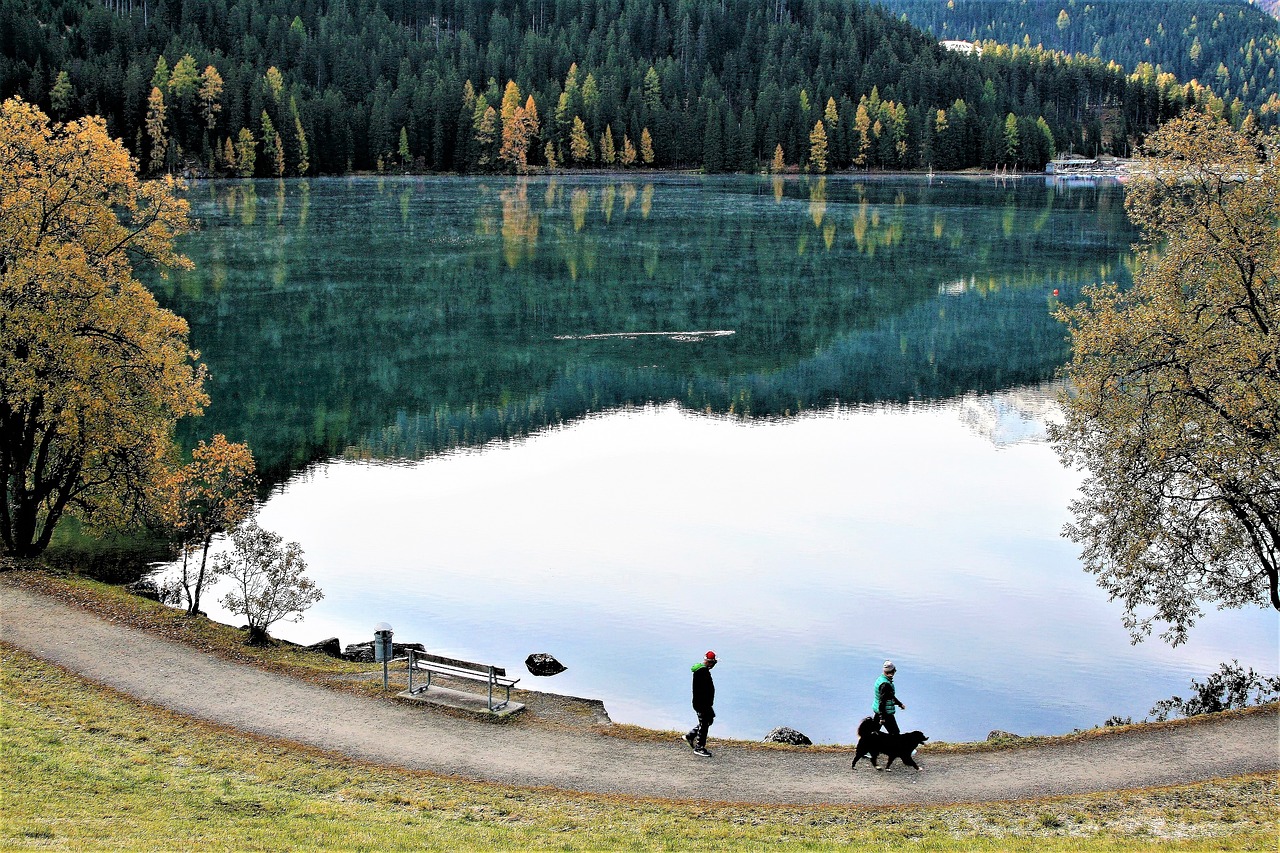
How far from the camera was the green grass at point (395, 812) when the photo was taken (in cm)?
1641

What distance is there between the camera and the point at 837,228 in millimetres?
130250

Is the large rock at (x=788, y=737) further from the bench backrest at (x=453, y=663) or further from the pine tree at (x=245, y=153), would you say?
the pine tree at (x=245, y=153)

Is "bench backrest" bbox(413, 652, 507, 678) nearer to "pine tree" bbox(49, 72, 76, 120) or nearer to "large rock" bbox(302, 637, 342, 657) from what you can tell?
"large rock" bbox(302, 637, 342, 657)

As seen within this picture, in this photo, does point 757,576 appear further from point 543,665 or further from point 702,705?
point 702,705

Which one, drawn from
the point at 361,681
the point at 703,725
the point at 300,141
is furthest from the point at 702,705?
the point at 300,141

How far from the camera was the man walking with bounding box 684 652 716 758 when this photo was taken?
69.7ft

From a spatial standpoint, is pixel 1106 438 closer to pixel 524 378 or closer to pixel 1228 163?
pixel 1228 163

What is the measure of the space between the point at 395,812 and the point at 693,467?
31.2 m

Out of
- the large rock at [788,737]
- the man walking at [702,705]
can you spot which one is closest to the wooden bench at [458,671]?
the man walking at [702,705]

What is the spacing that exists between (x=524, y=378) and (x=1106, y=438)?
36.6m

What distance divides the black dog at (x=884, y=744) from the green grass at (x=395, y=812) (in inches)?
75.7

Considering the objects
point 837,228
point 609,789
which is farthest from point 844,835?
point 837,228

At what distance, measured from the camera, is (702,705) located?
70.0 ft

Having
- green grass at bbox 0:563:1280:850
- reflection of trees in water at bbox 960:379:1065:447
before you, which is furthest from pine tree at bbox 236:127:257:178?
green grass at bbox 0:563:1280:850
